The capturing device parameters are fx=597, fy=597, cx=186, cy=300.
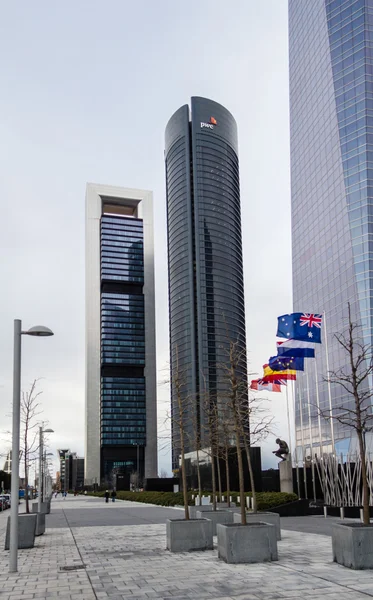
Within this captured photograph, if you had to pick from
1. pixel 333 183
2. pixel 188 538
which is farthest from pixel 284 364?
pixel 333 183

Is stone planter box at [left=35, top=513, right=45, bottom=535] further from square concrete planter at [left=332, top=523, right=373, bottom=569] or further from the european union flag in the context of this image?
the european union flag

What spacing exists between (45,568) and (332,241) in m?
95.8

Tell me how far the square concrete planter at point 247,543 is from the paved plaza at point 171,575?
36 centimetres

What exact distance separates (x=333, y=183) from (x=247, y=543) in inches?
3842

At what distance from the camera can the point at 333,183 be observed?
347ft

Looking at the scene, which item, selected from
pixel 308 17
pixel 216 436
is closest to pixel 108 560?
pixel 216 436

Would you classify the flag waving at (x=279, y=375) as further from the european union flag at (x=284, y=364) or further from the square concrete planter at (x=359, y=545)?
the square concrete planter at (x=359, y=545)

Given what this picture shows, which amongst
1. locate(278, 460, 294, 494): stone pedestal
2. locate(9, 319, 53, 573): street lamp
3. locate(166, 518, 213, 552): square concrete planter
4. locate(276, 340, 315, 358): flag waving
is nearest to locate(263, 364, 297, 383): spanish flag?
locate(276, 340, 315, 358): flag waving

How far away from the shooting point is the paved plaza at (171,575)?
11797mm

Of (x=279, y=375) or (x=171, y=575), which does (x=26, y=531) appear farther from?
(x=279, y=375)

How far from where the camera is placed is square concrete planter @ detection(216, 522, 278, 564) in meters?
15.2

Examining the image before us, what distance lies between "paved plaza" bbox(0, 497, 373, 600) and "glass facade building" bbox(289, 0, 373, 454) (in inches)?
2864

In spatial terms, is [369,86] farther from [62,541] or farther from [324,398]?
[62,541]

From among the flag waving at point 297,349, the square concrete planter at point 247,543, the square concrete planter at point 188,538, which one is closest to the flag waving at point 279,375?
the flag waving at point 297,349
